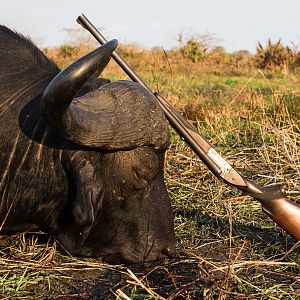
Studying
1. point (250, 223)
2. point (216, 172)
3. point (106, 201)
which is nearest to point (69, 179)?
point (106, 201)

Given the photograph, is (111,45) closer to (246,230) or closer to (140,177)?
(140,177)

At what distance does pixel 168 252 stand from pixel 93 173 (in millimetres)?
603

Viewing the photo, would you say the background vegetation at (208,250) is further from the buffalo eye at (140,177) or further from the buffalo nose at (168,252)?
the buffalo eye at (140,177)

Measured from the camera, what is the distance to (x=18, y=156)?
2.99 meters

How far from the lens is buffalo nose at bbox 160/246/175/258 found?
316cm

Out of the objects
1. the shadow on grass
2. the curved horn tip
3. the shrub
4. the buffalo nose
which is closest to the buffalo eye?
the buffalo nose

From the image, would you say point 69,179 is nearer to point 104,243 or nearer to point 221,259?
point 104,243

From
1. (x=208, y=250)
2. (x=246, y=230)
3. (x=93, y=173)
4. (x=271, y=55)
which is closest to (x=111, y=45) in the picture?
(x=93, y=173)

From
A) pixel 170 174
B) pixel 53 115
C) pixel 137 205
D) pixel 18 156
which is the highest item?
pixel 53 115

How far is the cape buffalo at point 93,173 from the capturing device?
9.41ft

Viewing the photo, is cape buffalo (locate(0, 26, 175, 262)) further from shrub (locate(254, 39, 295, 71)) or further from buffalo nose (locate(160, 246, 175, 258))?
shrub (locate(254, 39, 295, 71))

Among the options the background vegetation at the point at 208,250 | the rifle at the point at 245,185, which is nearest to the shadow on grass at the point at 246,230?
the background vegetation at the point at 208,250

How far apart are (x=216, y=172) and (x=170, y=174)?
160cm

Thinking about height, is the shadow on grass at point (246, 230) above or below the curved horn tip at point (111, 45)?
below
